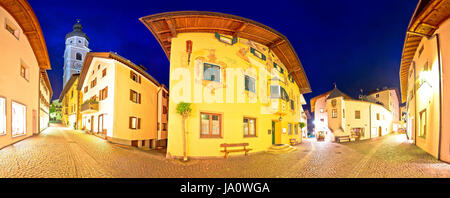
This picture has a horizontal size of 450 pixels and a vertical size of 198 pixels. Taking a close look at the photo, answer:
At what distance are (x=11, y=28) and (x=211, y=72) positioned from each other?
832 centimetres

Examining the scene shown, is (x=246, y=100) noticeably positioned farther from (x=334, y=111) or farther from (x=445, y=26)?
(x=334, y=111)

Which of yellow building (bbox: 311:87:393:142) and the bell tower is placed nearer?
yellow building (bbox: 311:87:393:142)

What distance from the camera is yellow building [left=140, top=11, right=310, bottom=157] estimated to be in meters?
9.01

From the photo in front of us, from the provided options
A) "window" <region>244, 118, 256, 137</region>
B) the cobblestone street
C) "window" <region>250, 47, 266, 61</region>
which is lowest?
the cobblestone street

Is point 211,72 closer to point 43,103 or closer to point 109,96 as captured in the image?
point 109,96

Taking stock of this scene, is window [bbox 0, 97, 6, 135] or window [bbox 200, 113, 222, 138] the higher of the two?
window [bbox 0, 97, 6, 135]

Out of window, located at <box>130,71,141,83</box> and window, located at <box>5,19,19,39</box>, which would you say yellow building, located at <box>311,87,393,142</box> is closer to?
window, located at <box>130,71,141,83</box>

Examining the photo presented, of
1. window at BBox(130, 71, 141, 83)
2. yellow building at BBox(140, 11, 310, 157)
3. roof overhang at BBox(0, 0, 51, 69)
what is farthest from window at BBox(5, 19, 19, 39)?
yellow building at BBox(140, 11, 310, 157)

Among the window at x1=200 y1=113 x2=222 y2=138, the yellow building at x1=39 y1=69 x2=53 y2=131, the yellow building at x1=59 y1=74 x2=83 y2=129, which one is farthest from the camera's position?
the yellow building at x1=39 y1=69 x2=53 y2=131

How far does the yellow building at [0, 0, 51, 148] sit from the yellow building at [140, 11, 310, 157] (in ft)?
15.8

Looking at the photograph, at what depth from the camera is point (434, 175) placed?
590 centimetres

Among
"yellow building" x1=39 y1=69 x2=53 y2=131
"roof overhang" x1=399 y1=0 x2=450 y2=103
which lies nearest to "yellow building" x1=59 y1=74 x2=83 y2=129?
"yellow building" x1=39 y1=69 x2=53 y2=131

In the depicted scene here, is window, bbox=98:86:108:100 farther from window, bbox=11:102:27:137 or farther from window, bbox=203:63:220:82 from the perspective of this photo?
window, bbox=203:63:220:82

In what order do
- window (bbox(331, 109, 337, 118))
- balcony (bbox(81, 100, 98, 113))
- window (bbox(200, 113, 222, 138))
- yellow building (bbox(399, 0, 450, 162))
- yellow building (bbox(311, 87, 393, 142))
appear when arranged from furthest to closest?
1. window (bbox(331, 109, 337, 118))
2. yellow building (bbox(311, 87, 393, 142))
3. window (bbox(200, 113, 222, 138))
4. yellow building (bbox(399, 0, 450, 162))
5. balcony (bbox(81, 100, 98, 113))
